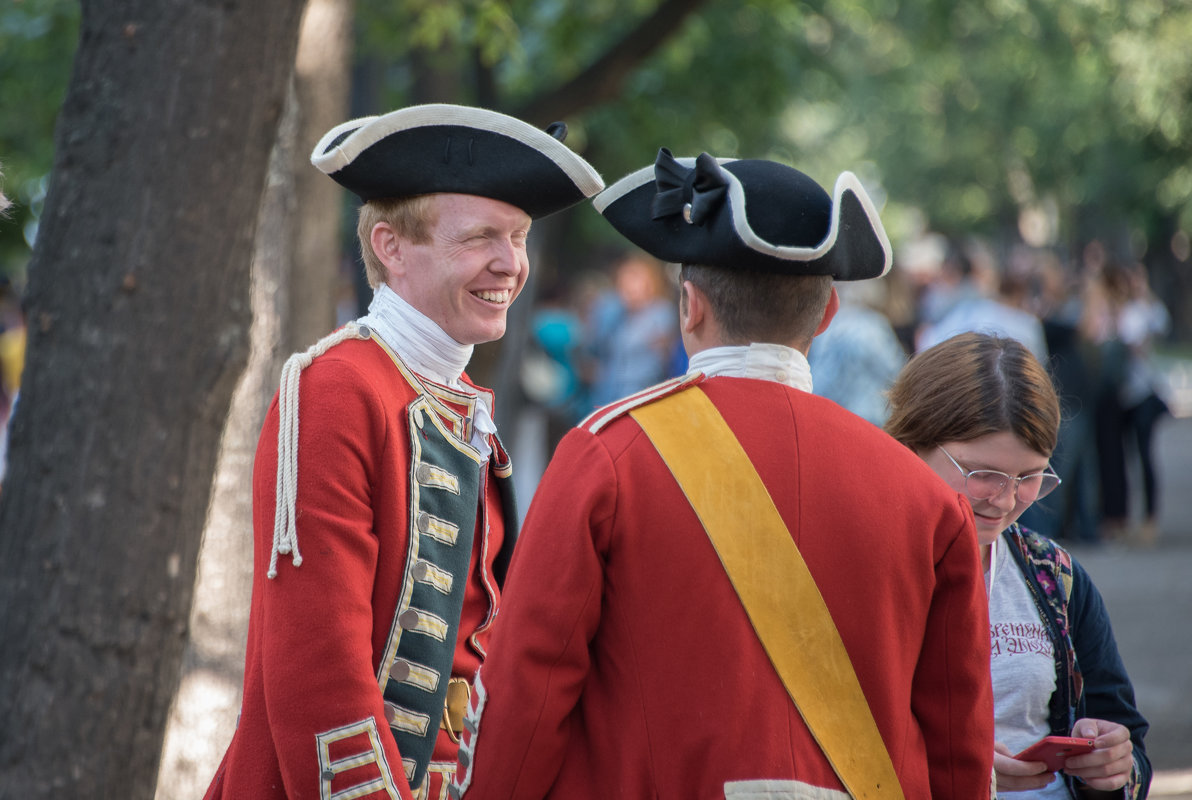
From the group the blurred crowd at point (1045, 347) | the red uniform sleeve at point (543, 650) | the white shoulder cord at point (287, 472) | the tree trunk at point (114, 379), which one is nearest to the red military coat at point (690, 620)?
the red uniform sleeve at point (543, 650)

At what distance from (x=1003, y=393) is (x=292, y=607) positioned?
156 cm

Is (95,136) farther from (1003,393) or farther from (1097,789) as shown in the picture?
(1097,789)

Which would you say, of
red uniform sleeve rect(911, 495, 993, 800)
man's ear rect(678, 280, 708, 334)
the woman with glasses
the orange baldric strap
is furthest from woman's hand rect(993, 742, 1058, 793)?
man's ear rect(678, 280, 708, 334)

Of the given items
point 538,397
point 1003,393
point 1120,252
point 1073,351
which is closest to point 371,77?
point 538,397

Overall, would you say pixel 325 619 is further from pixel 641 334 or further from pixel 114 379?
pixel 641 334

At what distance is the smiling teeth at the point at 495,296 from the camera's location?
2674mm

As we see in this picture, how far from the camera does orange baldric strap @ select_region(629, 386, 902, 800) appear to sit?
2160 mm

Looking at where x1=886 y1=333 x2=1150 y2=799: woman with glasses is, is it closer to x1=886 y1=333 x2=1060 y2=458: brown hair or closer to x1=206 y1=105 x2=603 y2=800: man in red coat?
x1=886 y1=333 x2=1060 y2=458: brown hair

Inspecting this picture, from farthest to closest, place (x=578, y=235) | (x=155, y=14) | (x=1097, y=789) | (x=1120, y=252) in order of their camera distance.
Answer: (x=1120, y=252) → (x=578, y=235) → (x=155, y=14) → (x=1097, y=789)

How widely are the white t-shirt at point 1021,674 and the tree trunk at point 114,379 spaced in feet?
6.16

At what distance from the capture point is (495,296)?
8.81 ft

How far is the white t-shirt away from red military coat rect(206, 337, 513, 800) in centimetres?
109

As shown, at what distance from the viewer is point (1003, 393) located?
2.89 meters

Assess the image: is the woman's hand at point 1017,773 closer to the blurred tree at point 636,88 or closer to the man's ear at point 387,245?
the man's ear at point 387,245
